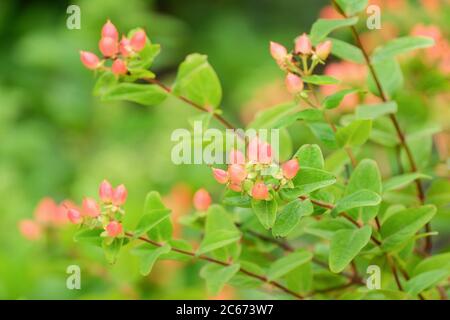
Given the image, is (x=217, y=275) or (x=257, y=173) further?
(x=217, y=275)

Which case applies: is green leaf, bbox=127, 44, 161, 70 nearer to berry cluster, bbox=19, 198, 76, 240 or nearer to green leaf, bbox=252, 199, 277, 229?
green leaf, bbox=252, 199, 277, 229

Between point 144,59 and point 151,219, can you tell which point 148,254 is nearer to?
point 151,219

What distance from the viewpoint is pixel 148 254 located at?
2.72ft

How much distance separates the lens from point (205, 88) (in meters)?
0.93

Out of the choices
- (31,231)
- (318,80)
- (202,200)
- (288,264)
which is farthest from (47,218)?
(318,80)

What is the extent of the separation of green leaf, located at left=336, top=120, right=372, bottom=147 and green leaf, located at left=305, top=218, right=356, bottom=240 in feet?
0.29

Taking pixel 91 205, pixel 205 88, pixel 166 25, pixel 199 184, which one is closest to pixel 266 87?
pixel 199 184

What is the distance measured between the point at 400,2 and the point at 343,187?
871 mm

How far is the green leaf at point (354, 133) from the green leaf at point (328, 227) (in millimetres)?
88

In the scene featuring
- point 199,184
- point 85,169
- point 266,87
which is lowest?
point 199,184

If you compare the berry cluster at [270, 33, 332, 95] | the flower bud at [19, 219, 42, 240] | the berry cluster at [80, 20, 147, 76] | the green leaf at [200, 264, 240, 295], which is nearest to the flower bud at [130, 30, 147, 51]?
the berry cluster at [80, 20, 147, 76]

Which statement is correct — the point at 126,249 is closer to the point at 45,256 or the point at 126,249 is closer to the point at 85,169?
the point at 45,256

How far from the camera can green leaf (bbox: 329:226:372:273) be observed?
77 centimetres

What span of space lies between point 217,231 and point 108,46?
0.22 metres
